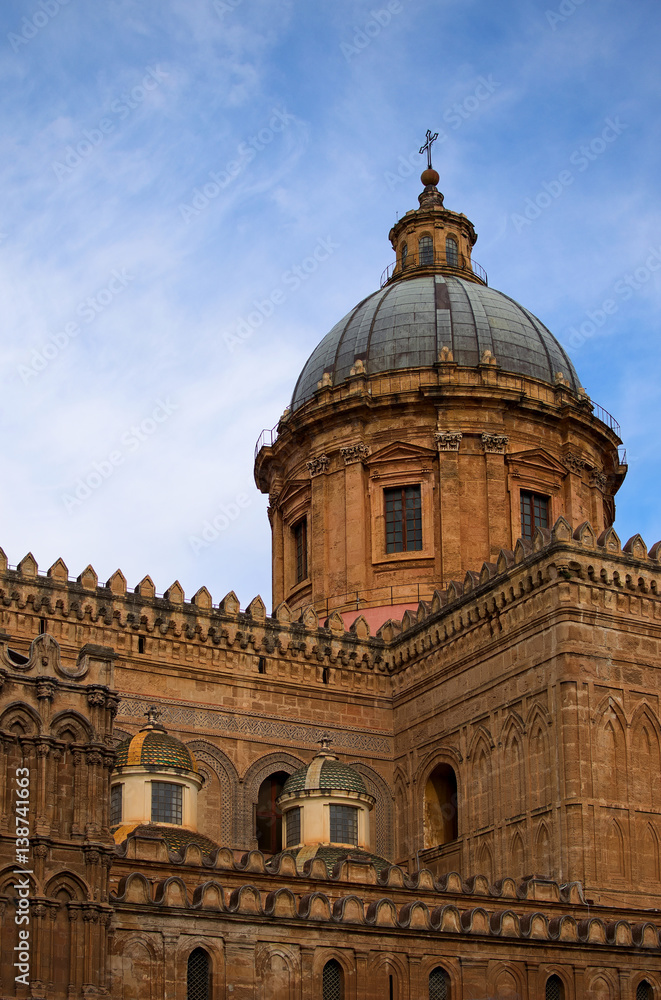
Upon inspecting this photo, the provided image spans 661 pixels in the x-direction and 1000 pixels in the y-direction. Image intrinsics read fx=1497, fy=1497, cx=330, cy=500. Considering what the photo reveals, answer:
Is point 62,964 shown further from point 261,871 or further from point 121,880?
point 261,871

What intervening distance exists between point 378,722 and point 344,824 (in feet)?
21.5

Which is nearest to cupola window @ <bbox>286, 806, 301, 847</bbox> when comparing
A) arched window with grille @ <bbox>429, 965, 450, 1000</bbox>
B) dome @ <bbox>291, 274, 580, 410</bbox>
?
arched window with grille @ <bbox>429, 965, 450, 1000</bbox>

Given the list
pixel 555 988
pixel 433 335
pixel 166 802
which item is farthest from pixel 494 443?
pixel 555 988

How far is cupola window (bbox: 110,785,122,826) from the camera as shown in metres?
29.8

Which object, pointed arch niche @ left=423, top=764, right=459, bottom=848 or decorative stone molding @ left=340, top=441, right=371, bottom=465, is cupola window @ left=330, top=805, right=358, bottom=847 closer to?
pointed arch niche @ left=423, top=764, right=459, bottom=848

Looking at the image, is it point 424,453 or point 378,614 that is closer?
point 378,614

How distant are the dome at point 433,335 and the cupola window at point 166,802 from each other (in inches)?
690

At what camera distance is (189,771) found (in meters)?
30.5

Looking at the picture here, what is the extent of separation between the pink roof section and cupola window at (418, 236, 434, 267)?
1351 centimetres

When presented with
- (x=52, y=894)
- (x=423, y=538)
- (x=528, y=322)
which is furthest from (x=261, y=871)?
(x=528, y=322)

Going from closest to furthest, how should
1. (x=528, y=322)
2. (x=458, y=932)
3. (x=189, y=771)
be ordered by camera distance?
(x=458, y=932) < (x=189, y=771) < (x=528, y=322)

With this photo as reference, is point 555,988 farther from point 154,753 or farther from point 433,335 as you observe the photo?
point 433,335

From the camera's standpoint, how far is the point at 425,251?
4969 cm

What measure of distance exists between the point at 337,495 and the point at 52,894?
21780mm
